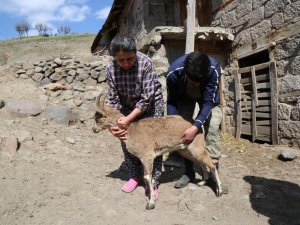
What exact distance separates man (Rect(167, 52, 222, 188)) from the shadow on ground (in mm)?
697

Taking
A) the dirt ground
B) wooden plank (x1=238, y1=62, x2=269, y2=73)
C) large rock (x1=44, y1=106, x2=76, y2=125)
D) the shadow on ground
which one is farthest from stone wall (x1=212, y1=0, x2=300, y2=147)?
large rock (x1=44, y1=106, x2=76, y2=125)

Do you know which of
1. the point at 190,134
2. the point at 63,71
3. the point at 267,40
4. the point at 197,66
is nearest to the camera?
the point at 197,66

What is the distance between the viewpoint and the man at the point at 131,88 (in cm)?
369

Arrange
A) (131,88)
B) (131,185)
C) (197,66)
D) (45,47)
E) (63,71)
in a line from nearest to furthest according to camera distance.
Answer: (197,66), (131,88), (131,185), (63,71), (45,47)

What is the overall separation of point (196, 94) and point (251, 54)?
390 cm

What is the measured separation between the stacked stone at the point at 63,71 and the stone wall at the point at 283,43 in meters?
3.95

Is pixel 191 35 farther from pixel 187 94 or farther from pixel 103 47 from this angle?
pixel 103 47

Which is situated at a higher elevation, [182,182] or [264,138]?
[264,138]

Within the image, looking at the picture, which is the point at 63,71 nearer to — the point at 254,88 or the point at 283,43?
the point at 254,88

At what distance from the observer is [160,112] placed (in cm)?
425

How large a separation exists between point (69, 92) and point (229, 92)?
4.08 m

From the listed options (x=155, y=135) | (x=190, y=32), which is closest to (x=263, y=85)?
(x=190, y=32)

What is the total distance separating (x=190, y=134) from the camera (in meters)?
3.84

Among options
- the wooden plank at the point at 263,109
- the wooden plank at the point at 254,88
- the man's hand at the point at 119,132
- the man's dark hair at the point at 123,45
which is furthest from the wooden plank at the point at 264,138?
the man's dark hair at the point at 123,45
